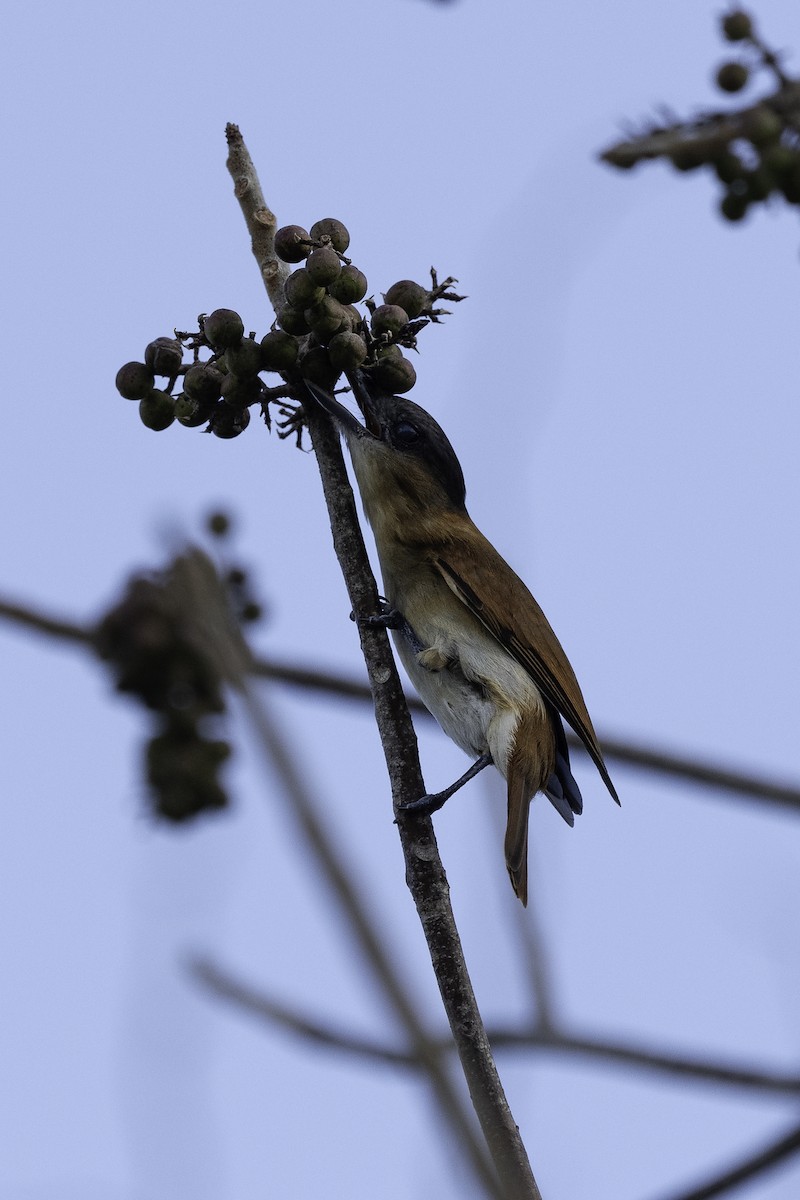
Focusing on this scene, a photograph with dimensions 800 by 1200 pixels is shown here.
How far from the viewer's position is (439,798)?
4.43 meters

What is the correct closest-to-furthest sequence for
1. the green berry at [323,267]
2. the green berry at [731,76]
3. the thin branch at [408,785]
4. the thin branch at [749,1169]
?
the thin branch at [749,1169] < the thin branch at [408,785] < the green berry at [731,76] < the green berry at [323,267]

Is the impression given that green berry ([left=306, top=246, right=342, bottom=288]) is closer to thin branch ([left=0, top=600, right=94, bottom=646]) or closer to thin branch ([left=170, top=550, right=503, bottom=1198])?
thin branch ([left=0, top=600, right=94, bottom=646])

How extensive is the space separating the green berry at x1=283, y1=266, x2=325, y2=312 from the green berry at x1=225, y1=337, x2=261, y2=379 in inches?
6.0

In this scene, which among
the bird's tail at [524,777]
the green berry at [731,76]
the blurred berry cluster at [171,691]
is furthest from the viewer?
the bird's tail at [524,777]

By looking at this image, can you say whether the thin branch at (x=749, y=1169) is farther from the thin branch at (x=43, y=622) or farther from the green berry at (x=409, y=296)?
the green berry at (x=409, y=296)

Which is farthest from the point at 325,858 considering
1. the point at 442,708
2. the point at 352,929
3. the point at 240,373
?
the point at 442,708

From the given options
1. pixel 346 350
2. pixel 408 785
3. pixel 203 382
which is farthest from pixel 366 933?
pixel 203 382

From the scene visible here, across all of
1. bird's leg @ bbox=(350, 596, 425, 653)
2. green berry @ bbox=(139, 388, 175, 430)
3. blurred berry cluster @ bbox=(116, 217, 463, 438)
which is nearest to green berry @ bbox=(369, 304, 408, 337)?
blurred berry cluster @ bbox=(116, 217, 463, 438)

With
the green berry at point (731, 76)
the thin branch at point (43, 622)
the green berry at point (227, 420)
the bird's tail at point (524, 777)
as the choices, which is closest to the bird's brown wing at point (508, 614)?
the bird's tail at point (524, 777)

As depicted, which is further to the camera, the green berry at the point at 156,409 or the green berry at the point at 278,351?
the green berry at the point at 156,409

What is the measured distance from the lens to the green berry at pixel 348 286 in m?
3.81

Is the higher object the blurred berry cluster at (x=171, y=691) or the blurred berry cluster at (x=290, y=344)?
the blurred berry cluster at (x=290, y=344)

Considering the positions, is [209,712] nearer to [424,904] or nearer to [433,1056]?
[424,904]

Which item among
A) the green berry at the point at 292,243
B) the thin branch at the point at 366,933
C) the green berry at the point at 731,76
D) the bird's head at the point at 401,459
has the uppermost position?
the bird's head at the point at 401,459
